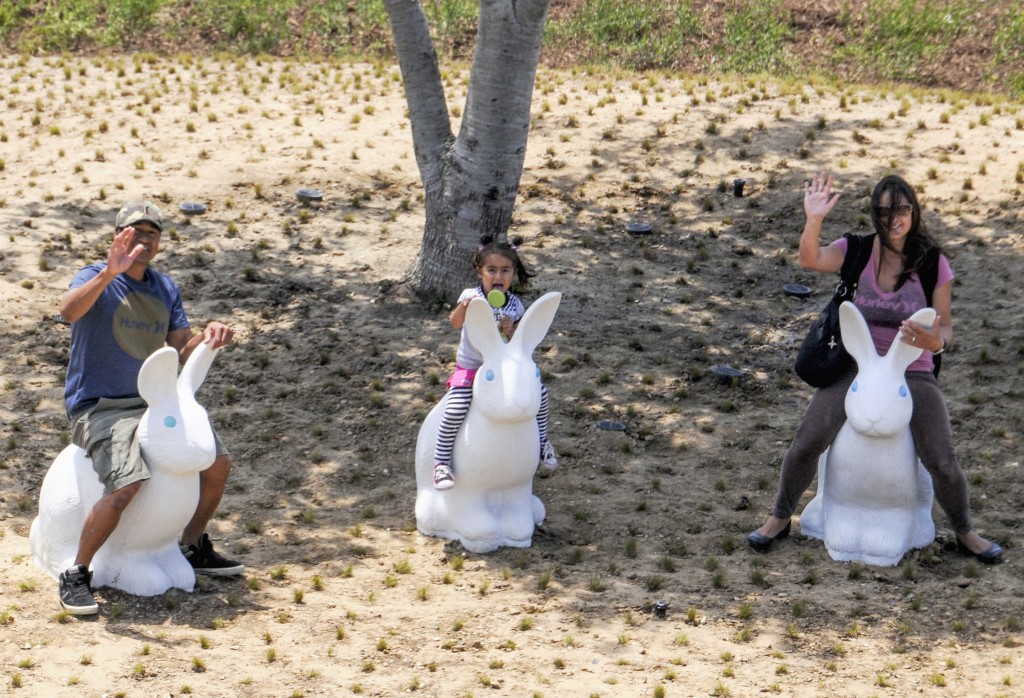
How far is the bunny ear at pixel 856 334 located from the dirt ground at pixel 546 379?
1.05 metres

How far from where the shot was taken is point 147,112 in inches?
532

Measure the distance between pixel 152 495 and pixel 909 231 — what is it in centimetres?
377

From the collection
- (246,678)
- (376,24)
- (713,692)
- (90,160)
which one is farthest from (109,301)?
(376,24)

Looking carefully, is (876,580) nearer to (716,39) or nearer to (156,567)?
(156,567)

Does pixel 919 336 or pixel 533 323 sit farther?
pixel 533 323

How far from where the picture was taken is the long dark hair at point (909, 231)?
640 cm

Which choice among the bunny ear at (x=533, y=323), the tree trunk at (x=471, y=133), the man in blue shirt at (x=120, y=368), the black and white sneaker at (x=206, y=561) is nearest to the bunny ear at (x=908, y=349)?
the bunny ear at (x=533, y=323)

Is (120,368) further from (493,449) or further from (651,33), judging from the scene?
(651,33)

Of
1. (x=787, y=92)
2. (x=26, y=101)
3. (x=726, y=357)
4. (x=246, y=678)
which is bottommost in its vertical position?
(x=246, y=678)

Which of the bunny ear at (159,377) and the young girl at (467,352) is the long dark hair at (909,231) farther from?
the bunny ear at (159,377)

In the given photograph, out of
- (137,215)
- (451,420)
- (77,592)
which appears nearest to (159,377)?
(137,215)

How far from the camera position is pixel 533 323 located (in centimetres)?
660

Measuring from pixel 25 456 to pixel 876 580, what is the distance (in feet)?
15.8

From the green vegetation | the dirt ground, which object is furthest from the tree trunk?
the green vegetation
